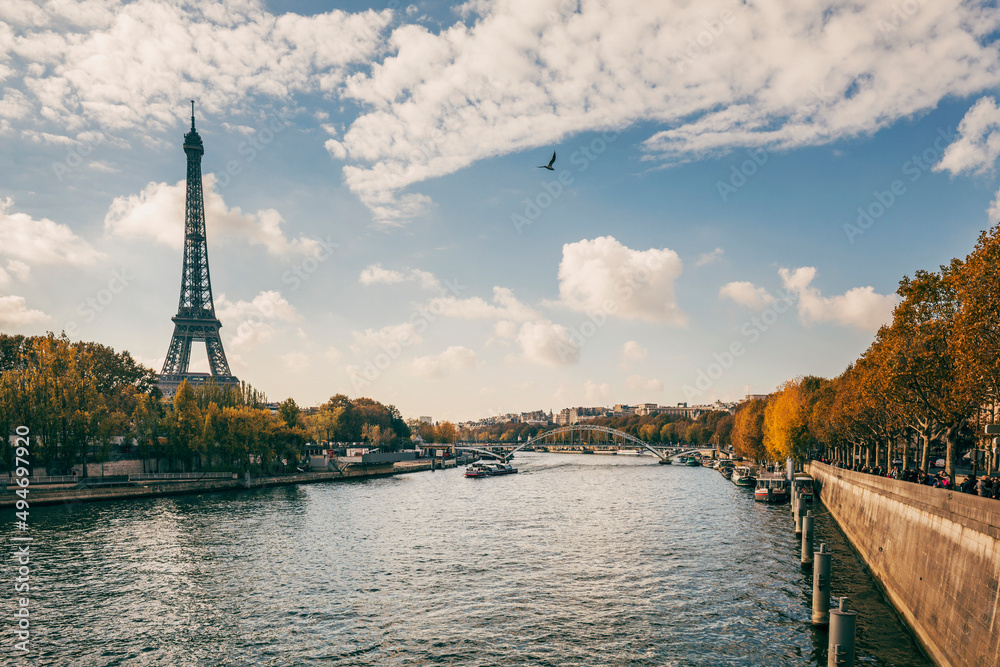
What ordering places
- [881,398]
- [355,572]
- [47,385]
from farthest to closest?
1. [47,385]
2. [881,398]
3. [355,572]

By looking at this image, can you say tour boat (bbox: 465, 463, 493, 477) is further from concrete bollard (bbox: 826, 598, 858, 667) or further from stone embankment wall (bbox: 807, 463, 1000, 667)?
concrete bollard (bbox: 826, 598, 858, 667)

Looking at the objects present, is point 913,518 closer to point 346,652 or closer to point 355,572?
point 346,652

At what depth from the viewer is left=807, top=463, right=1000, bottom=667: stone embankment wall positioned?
47.9ft

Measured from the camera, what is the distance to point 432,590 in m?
26.8

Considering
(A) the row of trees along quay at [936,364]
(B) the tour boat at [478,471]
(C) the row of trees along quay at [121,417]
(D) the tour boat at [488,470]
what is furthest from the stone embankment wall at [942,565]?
(D) the tour boat at [488,470]

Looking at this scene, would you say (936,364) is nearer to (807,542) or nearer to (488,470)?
(807,542)

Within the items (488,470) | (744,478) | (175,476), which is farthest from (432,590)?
(488,470)

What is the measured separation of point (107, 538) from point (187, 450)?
32622 mm

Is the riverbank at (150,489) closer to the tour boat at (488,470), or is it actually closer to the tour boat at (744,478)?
the tour boat at (488,470)

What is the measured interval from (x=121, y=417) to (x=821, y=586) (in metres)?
65.7

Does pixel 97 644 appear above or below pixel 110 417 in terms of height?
below

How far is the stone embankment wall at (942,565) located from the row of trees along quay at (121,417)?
64672 mm

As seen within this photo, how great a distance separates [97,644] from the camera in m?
20.1

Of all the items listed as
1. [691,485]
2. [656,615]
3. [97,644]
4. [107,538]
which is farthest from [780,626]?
[691,485]
